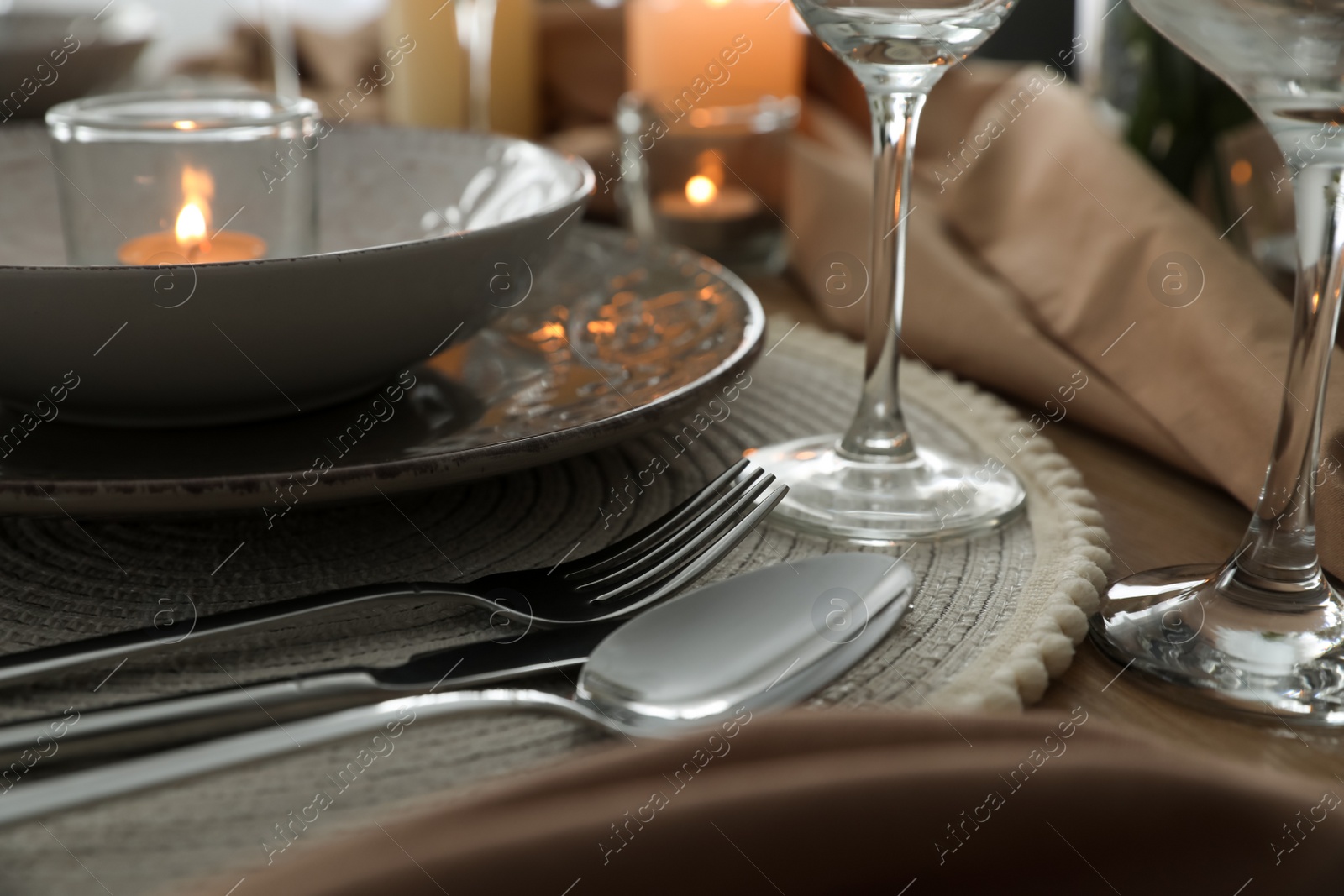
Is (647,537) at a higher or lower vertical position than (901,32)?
lower

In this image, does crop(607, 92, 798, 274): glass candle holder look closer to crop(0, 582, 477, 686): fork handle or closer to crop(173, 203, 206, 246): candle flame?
crop(173, 203, 206, 246): candle flame

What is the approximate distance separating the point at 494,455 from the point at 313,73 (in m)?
1.05

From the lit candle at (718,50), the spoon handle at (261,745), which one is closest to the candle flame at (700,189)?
the lit candle at (718,50)

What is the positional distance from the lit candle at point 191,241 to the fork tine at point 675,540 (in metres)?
0.27

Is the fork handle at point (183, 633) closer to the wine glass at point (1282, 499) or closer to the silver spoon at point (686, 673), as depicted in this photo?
the silver spoon at point (686, 673)

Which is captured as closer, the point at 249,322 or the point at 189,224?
the point at 249,322

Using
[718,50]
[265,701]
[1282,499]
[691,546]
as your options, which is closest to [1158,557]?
[1282,499]

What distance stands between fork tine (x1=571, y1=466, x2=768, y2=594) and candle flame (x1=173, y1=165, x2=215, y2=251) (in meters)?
0.29

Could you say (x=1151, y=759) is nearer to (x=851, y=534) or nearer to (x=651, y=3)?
(x=851, y=534)

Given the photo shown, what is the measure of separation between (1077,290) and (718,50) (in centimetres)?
47

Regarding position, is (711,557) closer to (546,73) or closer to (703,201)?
(703,201)

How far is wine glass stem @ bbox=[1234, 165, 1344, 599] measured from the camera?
34cm

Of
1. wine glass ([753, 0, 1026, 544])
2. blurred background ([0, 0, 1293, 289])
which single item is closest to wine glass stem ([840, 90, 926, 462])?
wine glass ([753, 0, 1026, 544])

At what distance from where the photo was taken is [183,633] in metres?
0.31
